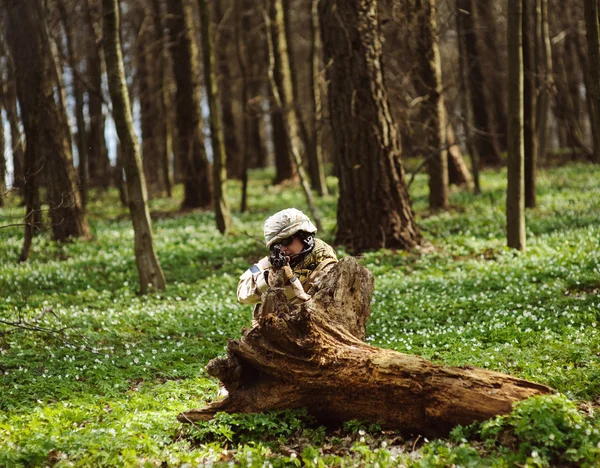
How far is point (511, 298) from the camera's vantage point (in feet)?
35.0

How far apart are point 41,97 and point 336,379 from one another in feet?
45.6

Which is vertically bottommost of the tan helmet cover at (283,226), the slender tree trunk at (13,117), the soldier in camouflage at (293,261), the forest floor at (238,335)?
the forest floor at (238,335)

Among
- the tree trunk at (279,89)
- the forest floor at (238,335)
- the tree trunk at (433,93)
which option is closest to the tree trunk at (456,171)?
the forest floor at (238,335)

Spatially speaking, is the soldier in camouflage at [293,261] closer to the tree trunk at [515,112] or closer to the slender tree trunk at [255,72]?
the tree trunk at [515,112]

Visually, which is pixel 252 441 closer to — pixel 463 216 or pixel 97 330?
pixel 97 330

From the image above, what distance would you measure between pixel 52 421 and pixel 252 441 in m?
2.28

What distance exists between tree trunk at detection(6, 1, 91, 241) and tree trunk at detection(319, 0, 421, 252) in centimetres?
725

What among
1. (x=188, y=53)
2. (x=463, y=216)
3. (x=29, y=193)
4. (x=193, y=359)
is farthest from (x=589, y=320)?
(x=188, y=53)

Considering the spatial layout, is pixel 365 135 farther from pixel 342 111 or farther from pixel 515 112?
pixel 515 112

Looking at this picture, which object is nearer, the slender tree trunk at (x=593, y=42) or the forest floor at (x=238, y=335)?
the forest floor at (x=238, y=335)

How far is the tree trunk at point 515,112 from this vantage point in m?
12.6

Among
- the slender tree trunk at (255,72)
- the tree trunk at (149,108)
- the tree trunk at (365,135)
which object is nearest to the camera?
the tree trunk at (365,135)

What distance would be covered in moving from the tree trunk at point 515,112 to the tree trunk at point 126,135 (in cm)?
764

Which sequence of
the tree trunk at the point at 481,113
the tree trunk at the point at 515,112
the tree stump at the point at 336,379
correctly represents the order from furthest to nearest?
the tree trunk at the point at 481,113, the tree trunk at the point at 515,112, the tree stump at the point at 336,379
